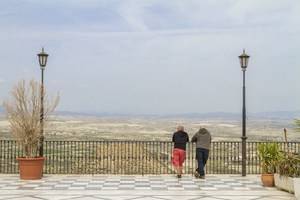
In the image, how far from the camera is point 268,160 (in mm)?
14203

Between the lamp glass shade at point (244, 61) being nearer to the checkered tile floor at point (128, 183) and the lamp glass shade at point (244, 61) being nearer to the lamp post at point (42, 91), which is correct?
the checkered tile floor at point (128, 183)

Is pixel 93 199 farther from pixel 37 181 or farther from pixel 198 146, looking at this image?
pixel 198 146

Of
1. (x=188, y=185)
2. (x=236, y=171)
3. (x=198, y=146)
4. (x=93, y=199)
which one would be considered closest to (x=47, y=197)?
(x=93, y=199)

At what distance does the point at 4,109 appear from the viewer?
15.3 metres

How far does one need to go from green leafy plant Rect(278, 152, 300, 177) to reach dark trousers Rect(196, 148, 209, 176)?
287cm

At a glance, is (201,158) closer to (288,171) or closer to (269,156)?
(269,156)

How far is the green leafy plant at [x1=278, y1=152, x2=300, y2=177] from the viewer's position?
493 inches

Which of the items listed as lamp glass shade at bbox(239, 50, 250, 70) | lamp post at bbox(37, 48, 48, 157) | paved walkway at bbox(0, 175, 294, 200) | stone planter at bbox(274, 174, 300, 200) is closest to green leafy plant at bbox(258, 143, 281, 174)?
stone planter at bbox(274, 174, 300, 200)

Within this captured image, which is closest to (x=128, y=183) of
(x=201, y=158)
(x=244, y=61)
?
(x=201, y=158)

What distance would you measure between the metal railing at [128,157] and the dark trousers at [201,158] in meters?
1.41

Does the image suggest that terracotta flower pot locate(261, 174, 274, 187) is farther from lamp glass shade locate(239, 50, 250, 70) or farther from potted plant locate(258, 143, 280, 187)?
lamp glass shade locate(239, 50, 250, 70)

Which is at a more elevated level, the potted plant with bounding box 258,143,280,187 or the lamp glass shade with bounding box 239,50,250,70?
the lamp glass shade with bounding box 239,50,250,70

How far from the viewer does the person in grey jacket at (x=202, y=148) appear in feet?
51.4

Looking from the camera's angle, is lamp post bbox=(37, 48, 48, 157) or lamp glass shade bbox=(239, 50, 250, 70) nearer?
lamp post bbox=(37, 48, 48, 157)
